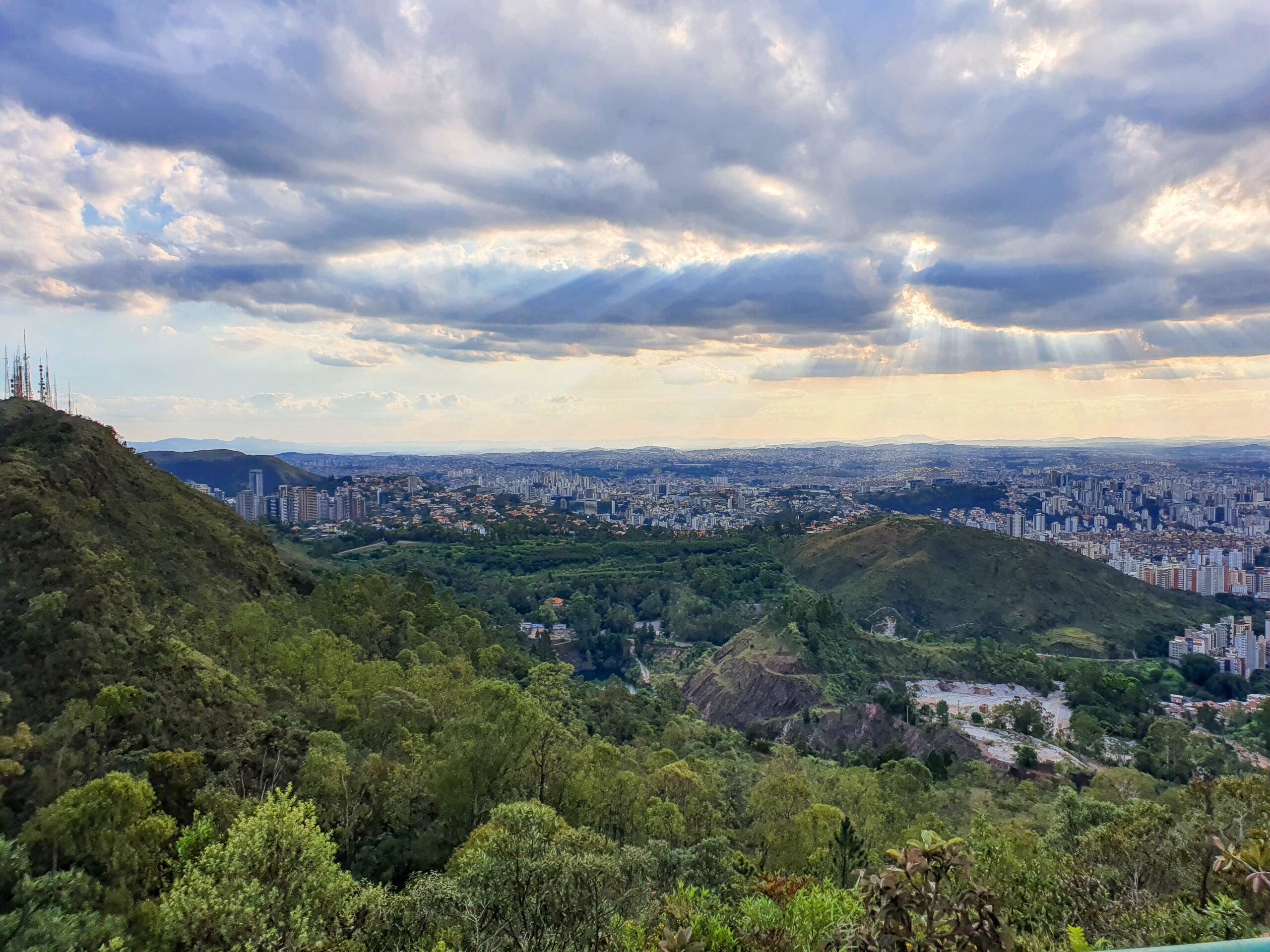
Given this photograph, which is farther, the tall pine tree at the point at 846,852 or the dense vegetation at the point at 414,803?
the tall pine tree at the point at 846,852

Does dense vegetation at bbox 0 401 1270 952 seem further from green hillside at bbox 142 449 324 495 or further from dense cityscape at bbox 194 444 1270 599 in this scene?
green hillside at bbox 142 449 324 495

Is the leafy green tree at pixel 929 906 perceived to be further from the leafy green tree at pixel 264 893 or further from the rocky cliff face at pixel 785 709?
the rocky cliff face at pixel 785 709

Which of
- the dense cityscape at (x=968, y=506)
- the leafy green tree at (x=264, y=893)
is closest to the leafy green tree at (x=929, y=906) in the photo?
the leafy green tree at (x=264, y=893)

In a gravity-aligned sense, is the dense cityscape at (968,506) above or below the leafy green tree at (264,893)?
below

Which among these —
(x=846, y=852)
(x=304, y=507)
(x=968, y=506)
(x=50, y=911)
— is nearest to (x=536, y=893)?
(x=50, y=911)

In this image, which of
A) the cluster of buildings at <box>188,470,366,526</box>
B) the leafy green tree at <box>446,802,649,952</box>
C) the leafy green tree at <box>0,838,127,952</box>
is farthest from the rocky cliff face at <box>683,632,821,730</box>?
the cluster of buildings at <box>188,470,366,526</box>

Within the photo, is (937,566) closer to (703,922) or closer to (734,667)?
(734,667)
